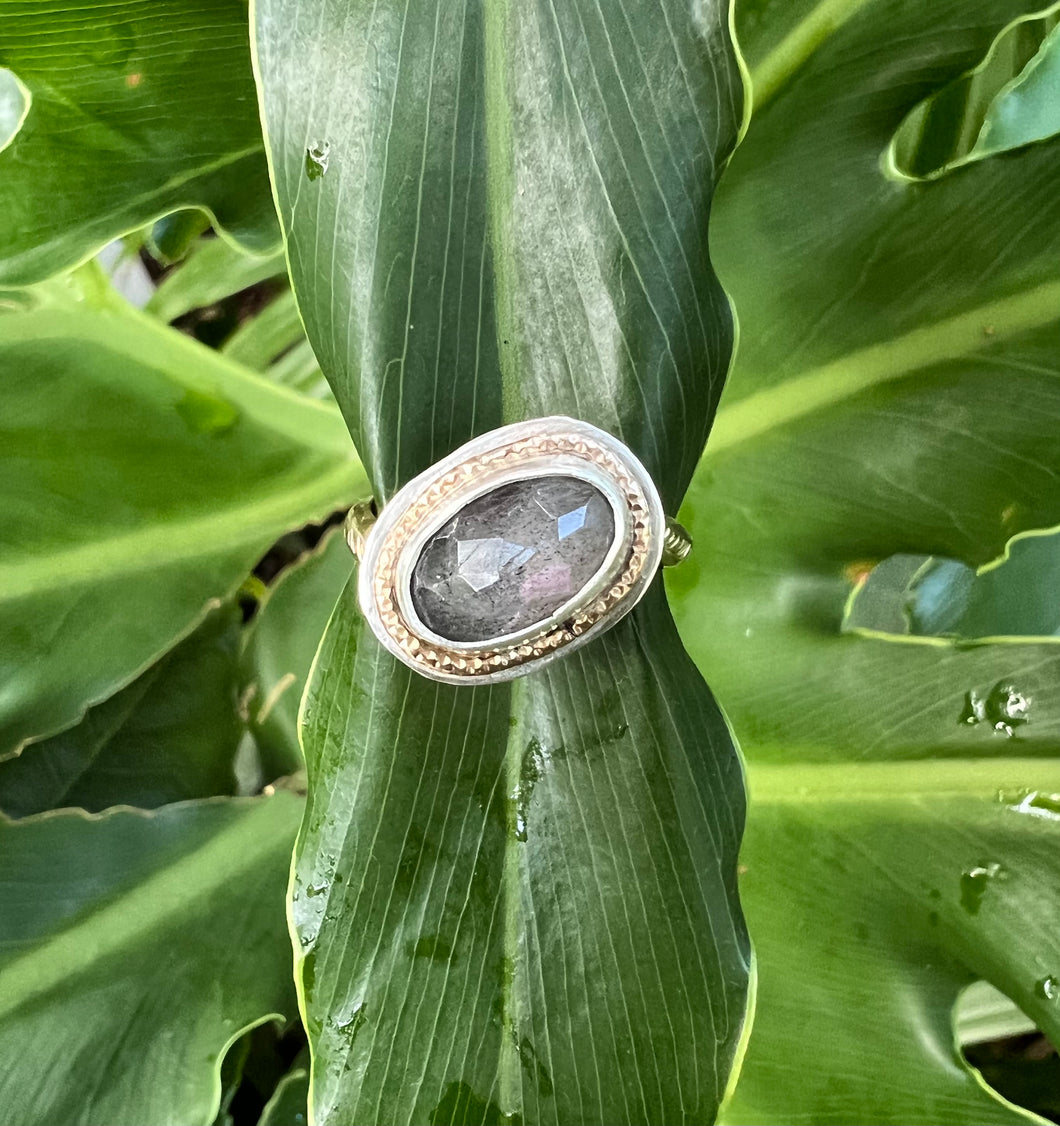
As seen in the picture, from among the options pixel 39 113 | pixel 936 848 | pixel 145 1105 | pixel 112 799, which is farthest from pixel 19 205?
pixel 936 848

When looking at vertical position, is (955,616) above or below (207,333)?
below

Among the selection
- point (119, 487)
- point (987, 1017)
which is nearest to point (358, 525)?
point (119, 487)

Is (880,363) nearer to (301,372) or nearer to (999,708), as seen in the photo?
(999,708)

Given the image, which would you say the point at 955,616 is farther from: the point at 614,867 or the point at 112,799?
the point at 112,799

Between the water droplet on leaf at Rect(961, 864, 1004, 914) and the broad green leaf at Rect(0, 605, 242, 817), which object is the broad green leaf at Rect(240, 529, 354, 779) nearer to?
the broad green leaf at Rect(0, 605, 242, 817)

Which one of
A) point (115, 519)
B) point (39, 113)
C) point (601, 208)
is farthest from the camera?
point (115, 519)

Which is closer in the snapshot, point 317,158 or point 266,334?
point 317,158

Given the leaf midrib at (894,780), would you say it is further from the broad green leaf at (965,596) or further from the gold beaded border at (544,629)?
the gold beaded border at (544,629)

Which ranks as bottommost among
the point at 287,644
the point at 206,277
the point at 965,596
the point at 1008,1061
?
the point at 1008,1061
